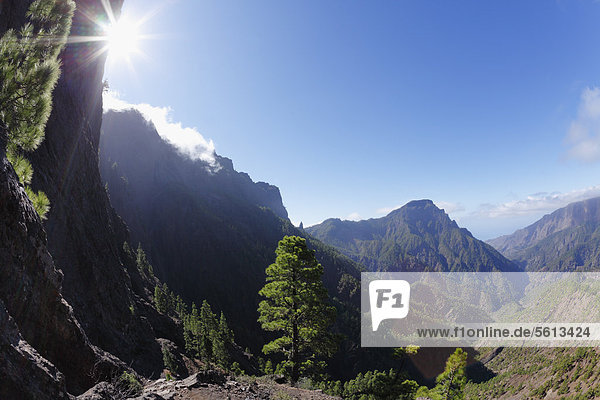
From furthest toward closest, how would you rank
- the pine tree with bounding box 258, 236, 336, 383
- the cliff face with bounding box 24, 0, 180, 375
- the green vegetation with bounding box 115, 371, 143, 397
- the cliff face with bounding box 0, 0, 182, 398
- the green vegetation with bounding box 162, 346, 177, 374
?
the green vegetation with bounding box 162, 346, 177, 374
the cliff face with bounding box 24, 0, 180, 375
the pine tree with bounding box 258, 236, 336, 383
the green vegetation with bounding box 115, 371, 143, 397
the cliff face with bounding box 0, 0, 182, 398

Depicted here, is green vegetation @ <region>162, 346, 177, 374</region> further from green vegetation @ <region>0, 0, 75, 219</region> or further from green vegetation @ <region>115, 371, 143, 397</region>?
green vegetation @ <region>0, 0, 75, 219</region>

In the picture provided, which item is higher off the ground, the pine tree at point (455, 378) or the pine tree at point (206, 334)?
the pine tree at point (455, 378)

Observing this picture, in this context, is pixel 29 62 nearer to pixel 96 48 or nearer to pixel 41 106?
pixel 41 106

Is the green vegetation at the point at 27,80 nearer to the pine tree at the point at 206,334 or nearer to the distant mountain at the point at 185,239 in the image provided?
the pine tree at the point at 206,334

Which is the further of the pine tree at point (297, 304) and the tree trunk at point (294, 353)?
the tree trunk at point (294, 353)

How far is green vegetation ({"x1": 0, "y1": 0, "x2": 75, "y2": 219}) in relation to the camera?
678cm

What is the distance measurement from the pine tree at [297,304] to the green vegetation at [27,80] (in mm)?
10871

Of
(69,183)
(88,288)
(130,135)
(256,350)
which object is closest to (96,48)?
(69,183)

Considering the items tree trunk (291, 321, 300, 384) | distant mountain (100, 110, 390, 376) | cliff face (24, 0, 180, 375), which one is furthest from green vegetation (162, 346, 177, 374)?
distant mountain (100, 110, 390, 376)

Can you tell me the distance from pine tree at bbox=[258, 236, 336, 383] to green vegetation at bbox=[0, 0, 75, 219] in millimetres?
10871

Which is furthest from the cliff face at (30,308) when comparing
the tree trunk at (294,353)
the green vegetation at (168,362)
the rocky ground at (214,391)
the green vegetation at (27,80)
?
the green vegetation at (168,362)

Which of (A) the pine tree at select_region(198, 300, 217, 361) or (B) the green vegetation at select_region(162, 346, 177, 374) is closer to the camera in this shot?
(B) the green vegetation at select_region(162, 346, 177, 374)

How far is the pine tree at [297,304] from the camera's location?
15.2 m

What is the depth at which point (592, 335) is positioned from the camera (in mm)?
74438
